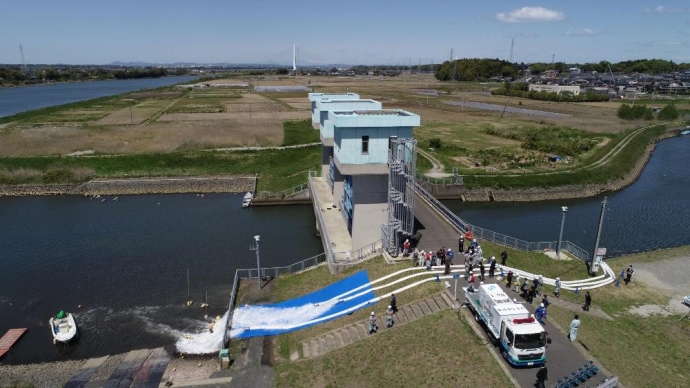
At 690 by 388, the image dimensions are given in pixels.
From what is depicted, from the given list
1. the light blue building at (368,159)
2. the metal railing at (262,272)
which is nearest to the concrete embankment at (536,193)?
the metal railing at (262,272)

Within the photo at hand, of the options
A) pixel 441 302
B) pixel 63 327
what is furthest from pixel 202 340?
pixel 441 302

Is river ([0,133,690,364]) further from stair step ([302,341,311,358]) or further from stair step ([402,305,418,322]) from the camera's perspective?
stair step ([402,305,418,322])

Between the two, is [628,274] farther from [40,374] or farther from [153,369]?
[40,374]

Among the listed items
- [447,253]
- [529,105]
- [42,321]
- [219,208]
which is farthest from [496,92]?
[42,321]

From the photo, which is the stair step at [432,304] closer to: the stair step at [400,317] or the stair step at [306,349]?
the stair step at [400,317]

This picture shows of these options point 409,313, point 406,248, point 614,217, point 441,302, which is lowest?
point 614,217

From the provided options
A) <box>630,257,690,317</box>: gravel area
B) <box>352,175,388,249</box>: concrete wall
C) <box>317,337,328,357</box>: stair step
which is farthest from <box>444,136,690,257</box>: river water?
<box>317,337,328,357</box>: stair step
